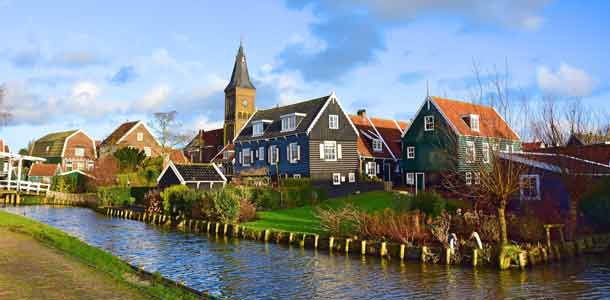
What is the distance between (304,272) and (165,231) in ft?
52.9

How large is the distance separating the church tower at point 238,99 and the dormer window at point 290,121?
125 ft

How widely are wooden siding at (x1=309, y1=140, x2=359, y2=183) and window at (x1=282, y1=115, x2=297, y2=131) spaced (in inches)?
129

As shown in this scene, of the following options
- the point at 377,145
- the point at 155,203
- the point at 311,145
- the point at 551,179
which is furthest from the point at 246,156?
the point at 551,179

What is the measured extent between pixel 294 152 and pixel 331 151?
138 inches

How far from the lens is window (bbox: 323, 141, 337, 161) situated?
47266mm

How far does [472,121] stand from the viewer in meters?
44.1

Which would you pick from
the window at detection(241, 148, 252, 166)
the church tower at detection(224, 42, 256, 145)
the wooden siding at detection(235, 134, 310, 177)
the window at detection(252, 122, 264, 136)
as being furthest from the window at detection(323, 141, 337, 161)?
the church tower at detection(224, 42, 256, 145)

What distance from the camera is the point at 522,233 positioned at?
22.1m

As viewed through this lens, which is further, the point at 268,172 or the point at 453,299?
the point at 268,172

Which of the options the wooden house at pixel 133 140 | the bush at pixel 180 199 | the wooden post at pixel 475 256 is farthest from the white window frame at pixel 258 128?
the wooden post at pixel 475 256

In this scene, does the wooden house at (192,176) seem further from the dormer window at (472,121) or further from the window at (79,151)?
the window at (79,151)

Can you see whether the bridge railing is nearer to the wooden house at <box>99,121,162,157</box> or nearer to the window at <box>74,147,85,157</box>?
the wooden house at <box>99,121,162,157</box>

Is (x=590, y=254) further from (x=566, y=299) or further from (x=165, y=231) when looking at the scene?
(x=165, y=231)

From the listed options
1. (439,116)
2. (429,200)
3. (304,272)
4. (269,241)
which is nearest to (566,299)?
(304,272)
